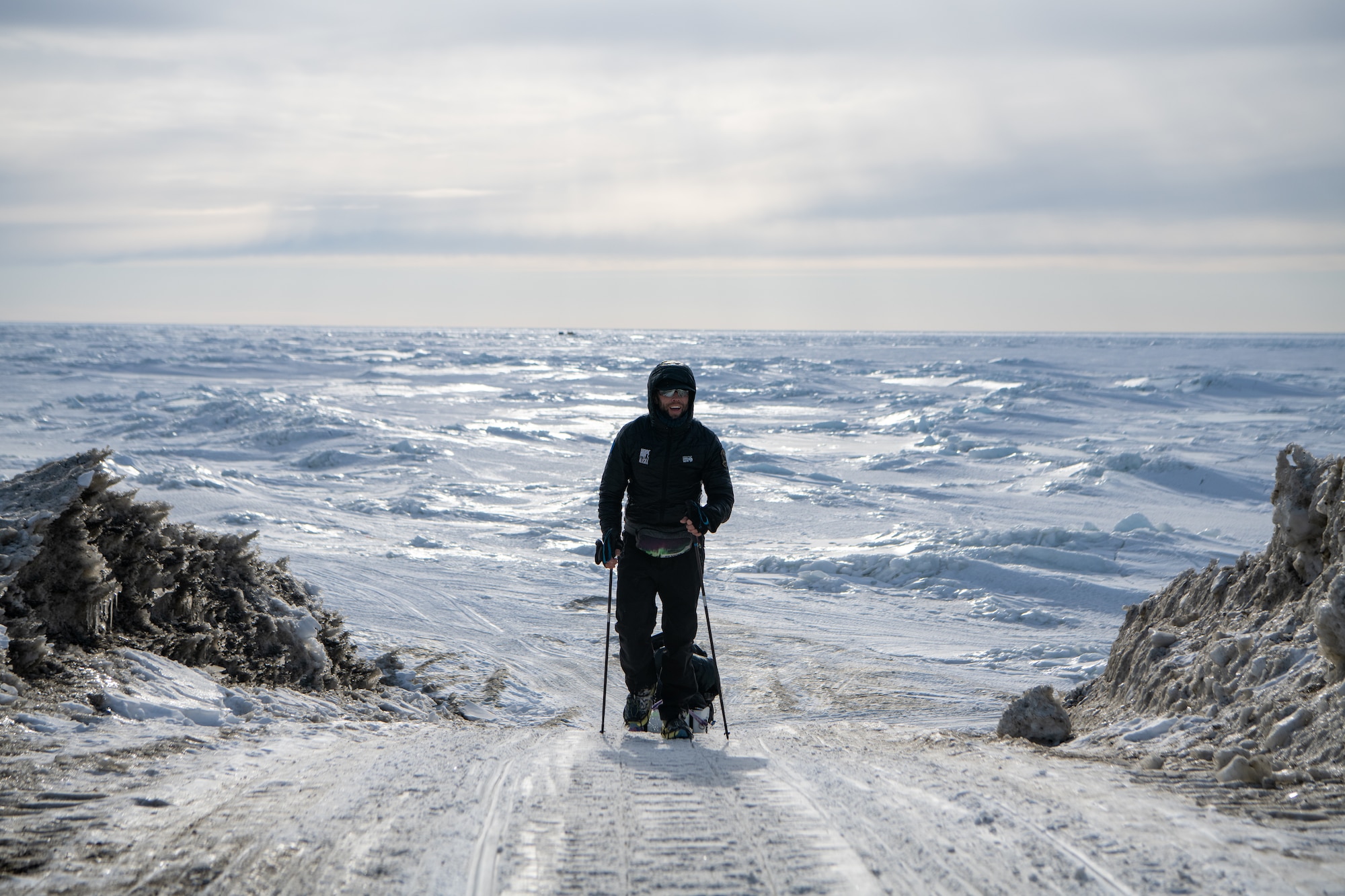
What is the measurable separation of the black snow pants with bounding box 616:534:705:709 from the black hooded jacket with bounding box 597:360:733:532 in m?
0.22

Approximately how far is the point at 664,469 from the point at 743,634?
512cm

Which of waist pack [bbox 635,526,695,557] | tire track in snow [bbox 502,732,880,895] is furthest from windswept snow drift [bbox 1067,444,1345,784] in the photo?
waist pack [bbox 635,526,695,557]

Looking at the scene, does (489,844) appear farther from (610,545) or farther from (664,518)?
(664,518)

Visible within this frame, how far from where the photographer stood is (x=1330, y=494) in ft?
15.6

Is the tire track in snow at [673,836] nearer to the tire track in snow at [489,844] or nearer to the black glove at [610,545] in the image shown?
the tire track in snow at [489,844]

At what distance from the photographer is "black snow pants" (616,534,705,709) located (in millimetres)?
5066

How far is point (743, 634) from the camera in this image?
9633 mm

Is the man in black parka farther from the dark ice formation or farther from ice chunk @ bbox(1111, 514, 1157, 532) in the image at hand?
ice chunk @ bbox(1111, 514, 1157, 532)

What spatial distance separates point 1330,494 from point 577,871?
4255mm

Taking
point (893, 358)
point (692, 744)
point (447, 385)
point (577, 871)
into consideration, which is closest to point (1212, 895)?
point (577, 871)

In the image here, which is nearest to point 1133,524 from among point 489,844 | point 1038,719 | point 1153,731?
point 1038,719

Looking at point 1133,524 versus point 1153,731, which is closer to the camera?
point 1153,731

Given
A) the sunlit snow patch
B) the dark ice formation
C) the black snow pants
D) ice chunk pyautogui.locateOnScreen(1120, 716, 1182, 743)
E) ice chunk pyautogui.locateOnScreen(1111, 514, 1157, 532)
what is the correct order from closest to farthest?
the sunlit snow patch
ice chunk pyautogui.locateOnScreen(1120, 716, 1182, 743)
the dark ice formation
the black snow pants
ice chunk pyautogui.locateOnScreen(1111, 514, 1157, 532)

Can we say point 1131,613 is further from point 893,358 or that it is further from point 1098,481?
point 893,358
